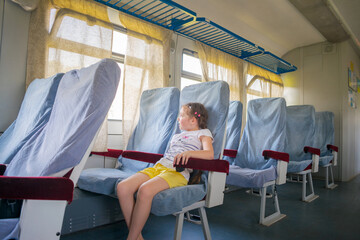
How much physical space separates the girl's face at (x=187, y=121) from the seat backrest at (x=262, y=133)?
46.0 inches

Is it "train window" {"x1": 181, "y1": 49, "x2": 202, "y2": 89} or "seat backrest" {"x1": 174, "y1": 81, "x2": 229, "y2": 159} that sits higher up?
"train window" {"x1": 181, "y1": 49, "x2": 202, "y2": 89}

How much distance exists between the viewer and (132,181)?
64.1 inches

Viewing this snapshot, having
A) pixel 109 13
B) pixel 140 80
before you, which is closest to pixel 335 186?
pixel 140 80

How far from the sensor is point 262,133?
3002 millimetres

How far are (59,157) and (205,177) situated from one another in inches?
39.8

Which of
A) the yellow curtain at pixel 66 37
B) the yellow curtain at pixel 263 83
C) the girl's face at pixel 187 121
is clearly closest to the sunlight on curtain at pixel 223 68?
the yellow curtain at pixel 263 83

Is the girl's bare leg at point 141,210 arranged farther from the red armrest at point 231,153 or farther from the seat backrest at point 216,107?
the red armrest at point 231,153

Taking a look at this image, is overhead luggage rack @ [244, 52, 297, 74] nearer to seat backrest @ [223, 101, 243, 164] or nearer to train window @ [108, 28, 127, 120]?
seat backrest @ [223, 101, 243, 164]

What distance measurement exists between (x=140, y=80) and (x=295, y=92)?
4.25 meters

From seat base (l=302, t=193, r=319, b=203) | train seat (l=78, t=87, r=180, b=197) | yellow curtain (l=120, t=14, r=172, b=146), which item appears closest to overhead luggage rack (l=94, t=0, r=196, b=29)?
yellow curtain (l=120, t=14, r=172, b=146)

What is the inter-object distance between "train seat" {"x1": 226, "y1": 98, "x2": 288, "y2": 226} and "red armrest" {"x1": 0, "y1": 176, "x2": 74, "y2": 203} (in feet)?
5.90

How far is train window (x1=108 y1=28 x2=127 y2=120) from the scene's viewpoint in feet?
9.85

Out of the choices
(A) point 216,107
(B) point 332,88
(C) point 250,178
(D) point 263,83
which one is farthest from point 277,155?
(B) point 332,88

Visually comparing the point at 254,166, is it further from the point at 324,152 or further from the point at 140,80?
the point at 324,152
